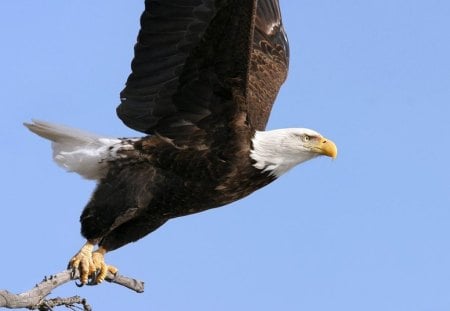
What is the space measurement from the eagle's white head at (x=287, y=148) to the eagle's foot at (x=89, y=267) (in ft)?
4.45

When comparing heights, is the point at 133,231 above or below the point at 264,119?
below

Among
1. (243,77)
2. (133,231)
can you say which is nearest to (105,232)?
(133,231)

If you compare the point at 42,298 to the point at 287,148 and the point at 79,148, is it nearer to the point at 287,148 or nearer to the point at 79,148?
the point at 79,148

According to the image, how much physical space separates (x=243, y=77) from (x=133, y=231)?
4.89ft

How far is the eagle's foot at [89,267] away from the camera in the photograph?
27.6ft

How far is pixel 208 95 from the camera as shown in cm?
869

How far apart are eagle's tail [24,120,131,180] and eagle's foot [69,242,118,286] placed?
2.00ft

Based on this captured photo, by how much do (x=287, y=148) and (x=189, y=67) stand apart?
0.96m

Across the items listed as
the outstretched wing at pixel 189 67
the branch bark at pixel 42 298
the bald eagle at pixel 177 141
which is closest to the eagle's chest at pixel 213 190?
the bald eagle at pixel 177 141

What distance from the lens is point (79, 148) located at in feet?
29.2

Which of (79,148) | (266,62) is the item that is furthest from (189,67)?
(266,62)

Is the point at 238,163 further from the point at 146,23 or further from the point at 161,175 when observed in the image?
the point at 146,23

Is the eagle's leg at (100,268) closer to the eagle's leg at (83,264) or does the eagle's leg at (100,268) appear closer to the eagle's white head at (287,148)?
the eagle's leg at (83,264)

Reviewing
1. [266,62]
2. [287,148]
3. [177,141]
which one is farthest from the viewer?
[266,62]
